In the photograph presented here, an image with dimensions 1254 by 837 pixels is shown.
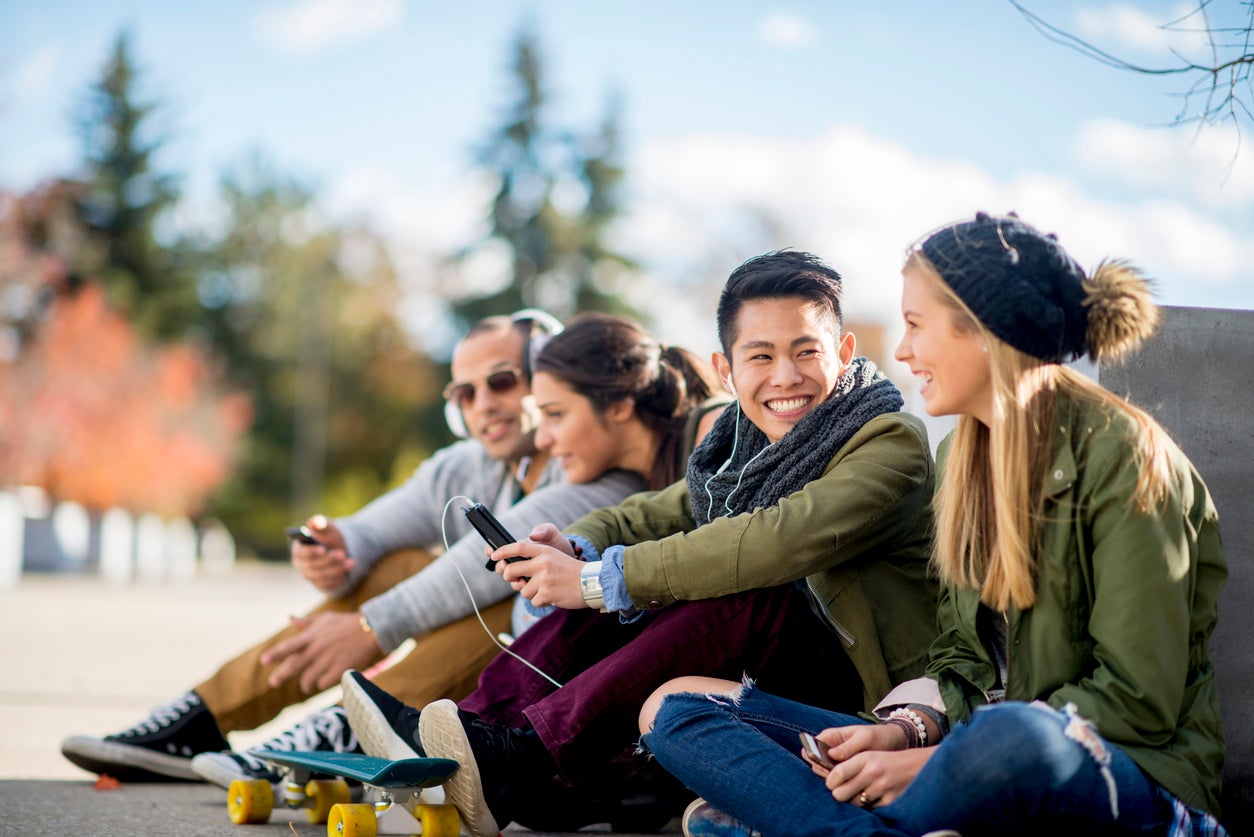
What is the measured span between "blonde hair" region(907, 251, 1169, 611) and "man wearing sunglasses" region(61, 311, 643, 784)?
69.7 inches

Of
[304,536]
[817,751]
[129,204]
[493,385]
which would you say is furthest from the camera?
[129,204]

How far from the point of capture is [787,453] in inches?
129

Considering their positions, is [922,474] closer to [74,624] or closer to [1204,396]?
[1204,396]

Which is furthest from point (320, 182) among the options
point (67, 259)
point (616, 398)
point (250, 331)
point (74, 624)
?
point (616, 398)

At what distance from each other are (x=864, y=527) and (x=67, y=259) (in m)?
43.8

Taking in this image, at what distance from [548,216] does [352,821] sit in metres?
34.8

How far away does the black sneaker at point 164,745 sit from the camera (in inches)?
168

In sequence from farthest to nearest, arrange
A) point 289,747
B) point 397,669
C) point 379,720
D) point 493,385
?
point 493,385 < point 397,669 < point 289,747 < point 379,720

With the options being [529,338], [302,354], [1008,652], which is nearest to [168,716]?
[529,338]

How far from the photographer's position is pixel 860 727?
2.59 m

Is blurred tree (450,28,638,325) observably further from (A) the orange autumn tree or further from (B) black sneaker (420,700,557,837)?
(B) black sneaker (420,700,557,837)

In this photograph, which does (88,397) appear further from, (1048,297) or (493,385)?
(1048,297)

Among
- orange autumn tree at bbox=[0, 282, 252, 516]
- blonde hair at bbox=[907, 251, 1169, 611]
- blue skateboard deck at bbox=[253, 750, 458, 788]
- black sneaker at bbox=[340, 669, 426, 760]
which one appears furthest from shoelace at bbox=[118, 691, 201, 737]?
orange autumn tree at bbox=[0, 282, 252, 516]

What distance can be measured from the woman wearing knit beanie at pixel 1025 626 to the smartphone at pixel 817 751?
11mm
